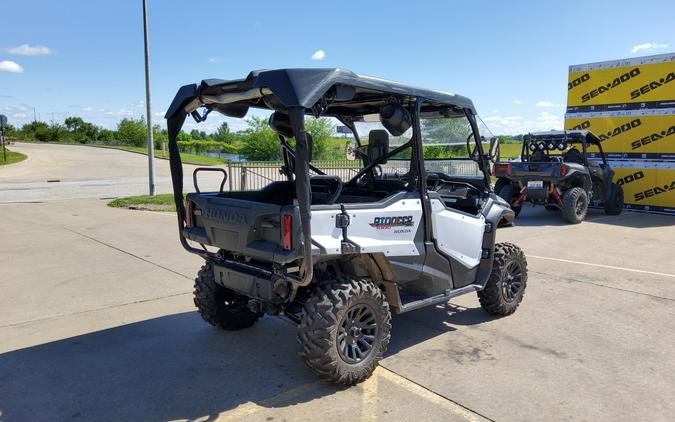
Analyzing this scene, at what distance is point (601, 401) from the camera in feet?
11.4

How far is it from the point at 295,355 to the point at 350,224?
134 cm

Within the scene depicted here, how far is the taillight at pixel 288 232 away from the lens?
324 cm

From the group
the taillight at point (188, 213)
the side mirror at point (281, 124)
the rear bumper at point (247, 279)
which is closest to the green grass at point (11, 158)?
the taillight at point (188, 213)

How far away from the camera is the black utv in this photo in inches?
445

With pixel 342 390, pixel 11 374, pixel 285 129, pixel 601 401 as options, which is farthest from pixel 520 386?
pixel 11 374

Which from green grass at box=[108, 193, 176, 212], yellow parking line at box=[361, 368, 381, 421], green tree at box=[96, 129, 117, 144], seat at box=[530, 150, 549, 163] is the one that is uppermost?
green tree at box=[96, 129, 117, 144]

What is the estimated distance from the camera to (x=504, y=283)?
16.7ft

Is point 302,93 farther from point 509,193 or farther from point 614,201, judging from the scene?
point 614,201

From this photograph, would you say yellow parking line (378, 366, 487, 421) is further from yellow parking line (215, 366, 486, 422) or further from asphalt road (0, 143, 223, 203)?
asphalt road (0, 143, 223, 203)

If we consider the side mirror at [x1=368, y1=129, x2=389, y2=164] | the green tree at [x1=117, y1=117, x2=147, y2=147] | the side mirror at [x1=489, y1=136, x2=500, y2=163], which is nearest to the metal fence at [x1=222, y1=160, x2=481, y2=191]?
the side mirror at [x1=368, y1=129, x2=389, y2=164]

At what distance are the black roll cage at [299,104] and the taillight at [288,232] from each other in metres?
0.09

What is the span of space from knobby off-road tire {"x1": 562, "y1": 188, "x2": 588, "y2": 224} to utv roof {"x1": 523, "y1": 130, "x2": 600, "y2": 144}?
133 cm

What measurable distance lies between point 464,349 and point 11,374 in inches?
141

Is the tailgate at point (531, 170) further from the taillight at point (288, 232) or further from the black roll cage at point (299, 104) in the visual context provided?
the taillight at point (288, 232)
